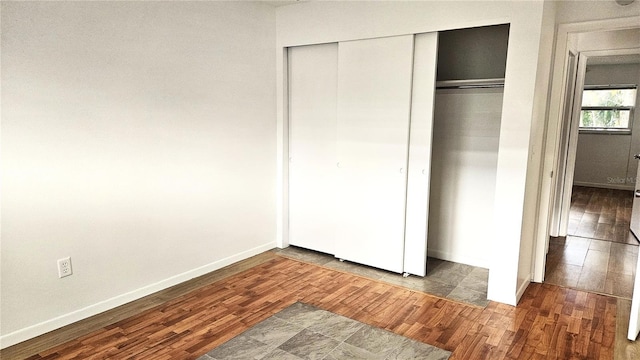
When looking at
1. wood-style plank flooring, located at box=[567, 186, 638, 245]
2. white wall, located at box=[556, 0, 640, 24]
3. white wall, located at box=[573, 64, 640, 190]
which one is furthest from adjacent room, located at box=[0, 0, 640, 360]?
white wall, located at box=[573, 64, 640, 190]

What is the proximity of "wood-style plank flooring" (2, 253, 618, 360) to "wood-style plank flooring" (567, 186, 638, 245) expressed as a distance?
6.87 ft

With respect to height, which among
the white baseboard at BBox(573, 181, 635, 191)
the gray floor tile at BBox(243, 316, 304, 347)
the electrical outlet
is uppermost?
the electrical outlet

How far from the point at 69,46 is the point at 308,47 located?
206 centimetres

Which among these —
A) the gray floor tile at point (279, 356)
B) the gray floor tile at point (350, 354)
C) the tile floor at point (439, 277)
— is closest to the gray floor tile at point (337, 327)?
the gray floor tile at point (350, 354)

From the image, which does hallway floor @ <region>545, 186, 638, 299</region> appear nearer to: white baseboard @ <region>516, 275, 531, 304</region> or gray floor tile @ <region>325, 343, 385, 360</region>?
white baseboard @ <region>516, 275, 531, 304</region>

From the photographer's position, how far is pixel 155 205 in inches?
123

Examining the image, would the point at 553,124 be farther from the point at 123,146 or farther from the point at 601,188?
the point at 601,188

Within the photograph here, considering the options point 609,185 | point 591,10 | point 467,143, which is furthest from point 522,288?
point 609,185

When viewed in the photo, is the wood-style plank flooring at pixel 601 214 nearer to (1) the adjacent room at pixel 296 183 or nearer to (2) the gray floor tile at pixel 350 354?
(1) the adjacent room at pixel 296 183

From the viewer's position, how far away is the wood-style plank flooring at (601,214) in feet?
16.2

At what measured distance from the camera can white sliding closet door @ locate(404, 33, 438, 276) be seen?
128 inches

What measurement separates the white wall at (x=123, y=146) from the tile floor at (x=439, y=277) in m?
0.81

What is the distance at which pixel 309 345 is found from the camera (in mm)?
2484

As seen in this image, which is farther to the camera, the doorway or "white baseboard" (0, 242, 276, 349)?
the doorway
